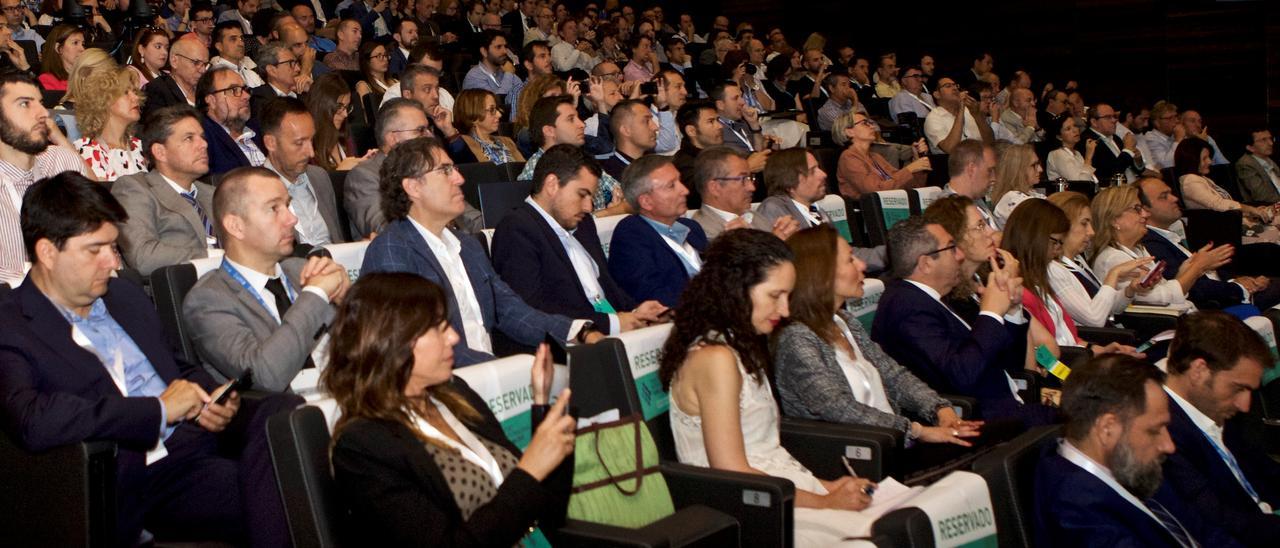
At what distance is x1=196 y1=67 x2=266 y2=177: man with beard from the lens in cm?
478

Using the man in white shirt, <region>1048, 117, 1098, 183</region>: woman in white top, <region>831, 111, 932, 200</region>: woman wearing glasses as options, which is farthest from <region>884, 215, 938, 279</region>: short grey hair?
<region>1048, 117, 1098, 183</region>: woman in white top

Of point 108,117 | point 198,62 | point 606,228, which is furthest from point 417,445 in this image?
point 198,62

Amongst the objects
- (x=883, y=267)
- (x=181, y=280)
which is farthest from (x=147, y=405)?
(x=883, y=267)

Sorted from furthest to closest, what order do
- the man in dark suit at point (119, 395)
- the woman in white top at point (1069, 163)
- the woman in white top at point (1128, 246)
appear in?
1. the woman in white top at point (1069, 163)
2. the woman in white top at point (1128, 246)
3. the man in dark suit at point (119, 395)

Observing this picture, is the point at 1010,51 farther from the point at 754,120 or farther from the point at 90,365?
the point at 90,365

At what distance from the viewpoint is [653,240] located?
13.8ft

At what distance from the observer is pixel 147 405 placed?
7.63ft

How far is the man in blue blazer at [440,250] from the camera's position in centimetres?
338

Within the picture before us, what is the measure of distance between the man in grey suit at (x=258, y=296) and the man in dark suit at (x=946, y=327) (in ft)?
5.86

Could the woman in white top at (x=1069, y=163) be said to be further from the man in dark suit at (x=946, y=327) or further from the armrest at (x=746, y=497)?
the armrest at (x=746, y=497)

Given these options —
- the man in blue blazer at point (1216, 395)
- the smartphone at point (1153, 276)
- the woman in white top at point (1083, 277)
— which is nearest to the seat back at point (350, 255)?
the man in blue blazer at point (1216, 395)

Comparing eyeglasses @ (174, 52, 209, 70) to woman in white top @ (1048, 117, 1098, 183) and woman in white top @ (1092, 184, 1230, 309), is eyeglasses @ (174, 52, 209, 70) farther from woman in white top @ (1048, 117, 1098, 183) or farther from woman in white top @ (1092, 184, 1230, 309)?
woman in white top @ (1048, 117, 1098, 183)

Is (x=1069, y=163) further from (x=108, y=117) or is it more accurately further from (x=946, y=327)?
(x=108, y=117)

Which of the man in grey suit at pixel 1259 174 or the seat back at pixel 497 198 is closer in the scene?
the seat back at pixel 497 198
